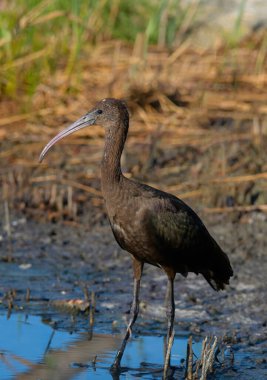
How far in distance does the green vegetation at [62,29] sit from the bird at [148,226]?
3.75m

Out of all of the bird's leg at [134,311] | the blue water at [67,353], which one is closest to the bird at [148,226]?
the bird's leg at [134,311]

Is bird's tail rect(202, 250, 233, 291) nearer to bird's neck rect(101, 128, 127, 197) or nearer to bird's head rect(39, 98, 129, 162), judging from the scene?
bird's neck rect(101, 128, 127, 197)

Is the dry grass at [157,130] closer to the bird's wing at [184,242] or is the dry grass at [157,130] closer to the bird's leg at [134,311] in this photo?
the bird's wing at [184,242]

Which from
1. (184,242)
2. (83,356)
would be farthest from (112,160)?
(83,356)

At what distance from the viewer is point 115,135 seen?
6.20m

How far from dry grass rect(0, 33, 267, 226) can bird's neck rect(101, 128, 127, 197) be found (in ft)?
8.18

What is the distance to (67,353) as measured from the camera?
627cm

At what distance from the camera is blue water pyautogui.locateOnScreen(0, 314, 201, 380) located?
5934 mm

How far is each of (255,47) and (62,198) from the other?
178 inches

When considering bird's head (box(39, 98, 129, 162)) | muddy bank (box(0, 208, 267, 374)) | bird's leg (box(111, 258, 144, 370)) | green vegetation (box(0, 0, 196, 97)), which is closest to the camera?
bird's leg (box(111, 258, 144, 370))

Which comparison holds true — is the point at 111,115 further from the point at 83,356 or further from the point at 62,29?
the point at 62,29

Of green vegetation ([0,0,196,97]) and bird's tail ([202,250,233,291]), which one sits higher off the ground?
green vegetation ([0,0,196,97])

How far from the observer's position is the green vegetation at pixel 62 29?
1009cm

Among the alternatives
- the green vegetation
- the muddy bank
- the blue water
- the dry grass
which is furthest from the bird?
the green vegetation
